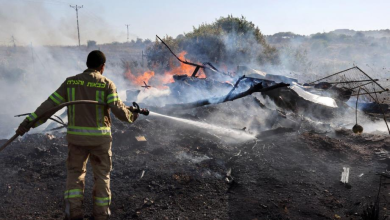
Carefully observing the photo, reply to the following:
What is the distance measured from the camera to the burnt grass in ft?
12.0

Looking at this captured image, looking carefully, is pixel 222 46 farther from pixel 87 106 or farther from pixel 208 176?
pixel 87 106

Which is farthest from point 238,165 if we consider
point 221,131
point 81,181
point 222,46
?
point 222,46

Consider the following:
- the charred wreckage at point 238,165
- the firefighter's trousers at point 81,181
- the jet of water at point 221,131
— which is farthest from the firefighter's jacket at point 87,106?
the jet of water at point 221,131

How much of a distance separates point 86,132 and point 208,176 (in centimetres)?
228

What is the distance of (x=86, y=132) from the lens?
3.04m

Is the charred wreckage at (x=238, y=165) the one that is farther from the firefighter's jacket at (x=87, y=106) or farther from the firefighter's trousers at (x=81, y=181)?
the firefighter's trousers at (x=81, y=181)

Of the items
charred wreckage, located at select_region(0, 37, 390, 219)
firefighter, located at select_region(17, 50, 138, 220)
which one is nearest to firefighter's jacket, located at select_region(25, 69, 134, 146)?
firefighter, located at select_region(17, 50, 138, 220)

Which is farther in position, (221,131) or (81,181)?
(221,131)

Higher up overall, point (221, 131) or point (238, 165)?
point (221, 131)

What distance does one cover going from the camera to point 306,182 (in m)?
4.48

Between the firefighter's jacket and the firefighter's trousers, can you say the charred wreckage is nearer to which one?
the firefighter's jacket

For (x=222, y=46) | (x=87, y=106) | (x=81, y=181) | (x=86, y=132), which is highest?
(x=222, y=46)

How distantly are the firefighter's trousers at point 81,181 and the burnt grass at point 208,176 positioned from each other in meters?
0.50

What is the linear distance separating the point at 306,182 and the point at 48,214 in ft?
12.6
